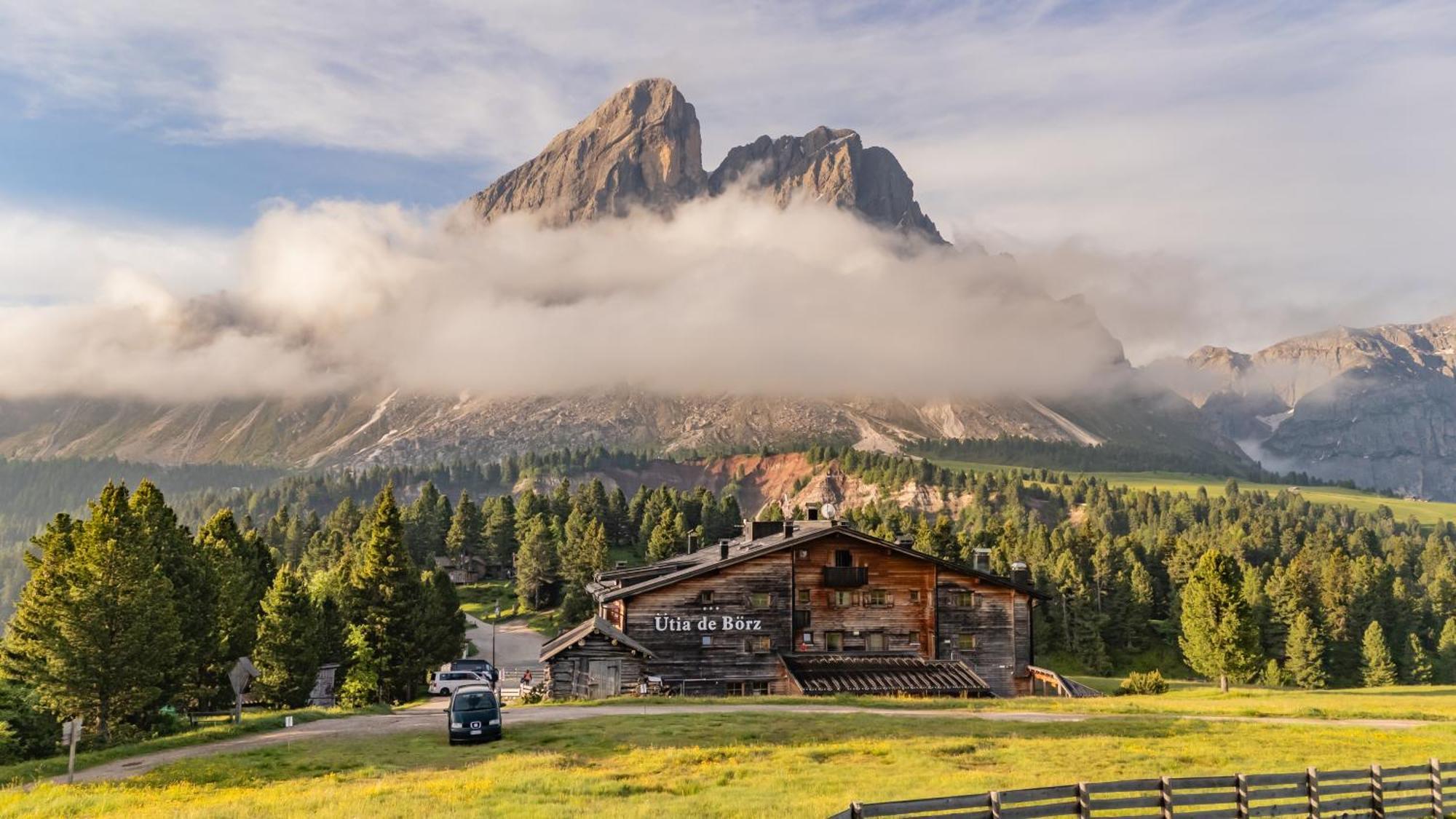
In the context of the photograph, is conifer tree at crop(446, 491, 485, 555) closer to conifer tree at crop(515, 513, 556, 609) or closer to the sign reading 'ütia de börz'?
A: conifer tree at crop(515, 513, 556, 609)

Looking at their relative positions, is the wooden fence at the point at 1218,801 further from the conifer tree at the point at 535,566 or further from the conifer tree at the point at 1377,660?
the conifer tree at the point at 535,566

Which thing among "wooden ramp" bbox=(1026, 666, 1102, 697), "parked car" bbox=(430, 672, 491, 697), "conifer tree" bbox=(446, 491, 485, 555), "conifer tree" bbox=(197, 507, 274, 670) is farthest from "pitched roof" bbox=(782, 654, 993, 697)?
"conifer tree" bbox=(446, 491, 485, 555)

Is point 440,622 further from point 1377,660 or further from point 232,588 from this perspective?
point 1377,660

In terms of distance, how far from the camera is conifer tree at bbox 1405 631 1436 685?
390ft

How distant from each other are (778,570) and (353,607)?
103 feet

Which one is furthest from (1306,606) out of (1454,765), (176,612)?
(176,612)

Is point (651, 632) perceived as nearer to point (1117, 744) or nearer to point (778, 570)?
point (778, 570)

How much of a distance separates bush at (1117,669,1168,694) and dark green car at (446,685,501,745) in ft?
178

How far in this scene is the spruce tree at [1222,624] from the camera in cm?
8481

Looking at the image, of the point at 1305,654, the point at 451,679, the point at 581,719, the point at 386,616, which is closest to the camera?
the point at 581,719

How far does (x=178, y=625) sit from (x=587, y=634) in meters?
23.1

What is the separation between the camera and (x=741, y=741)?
39.4 metres

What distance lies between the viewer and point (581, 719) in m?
46.4

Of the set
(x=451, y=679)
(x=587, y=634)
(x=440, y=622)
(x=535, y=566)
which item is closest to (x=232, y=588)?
(x=451, y=679)
